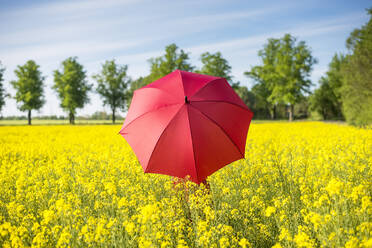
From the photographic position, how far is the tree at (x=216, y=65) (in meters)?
39.8

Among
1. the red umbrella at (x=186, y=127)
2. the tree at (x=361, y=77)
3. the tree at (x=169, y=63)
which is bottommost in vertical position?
the red umbrella at (x=186, y=127)

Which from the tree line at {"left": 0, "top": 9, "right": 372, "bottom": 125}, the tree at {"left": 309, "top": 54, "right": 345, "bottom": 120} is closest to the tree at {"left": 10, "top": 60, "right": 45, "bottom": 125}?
the tree line at {"left": 0, "top": 9, "right": 372, "bottom": 125}

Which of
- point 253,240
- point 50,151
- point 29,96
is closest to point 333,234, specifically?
point 253,240

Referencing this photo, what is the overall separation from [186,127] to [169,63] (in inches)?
1533

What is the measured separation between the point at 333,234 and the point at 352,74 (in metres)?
20.7

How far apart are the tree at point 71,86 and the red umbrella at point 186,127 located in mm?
42205

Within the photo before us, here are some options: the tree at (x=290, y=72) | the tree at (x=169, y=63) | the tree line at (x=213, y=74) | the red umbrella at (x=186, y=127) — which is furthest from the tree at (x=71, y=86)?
the red umbrella at (x=186, y=127)

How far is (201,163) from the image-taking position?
2.72 metres

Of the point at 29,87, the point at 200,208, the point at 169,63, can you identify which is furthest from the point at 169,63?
the point at 200,208

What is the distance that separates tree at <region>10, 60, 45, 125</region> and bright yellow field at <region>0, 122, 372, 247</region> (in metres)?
41.7

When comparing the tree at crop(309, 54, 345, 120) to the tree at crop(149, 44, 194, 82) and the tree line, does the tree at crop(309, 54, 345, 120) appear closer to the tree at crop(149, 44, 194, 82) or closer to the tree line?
the tree line

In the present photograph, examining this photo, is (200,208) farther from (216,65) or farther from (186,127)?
(216,65)

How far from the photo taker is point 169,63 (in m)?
40.1

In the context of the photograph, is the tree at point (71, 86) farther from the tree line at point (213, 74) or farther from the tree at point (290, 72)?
the tree at point (290, 72)
